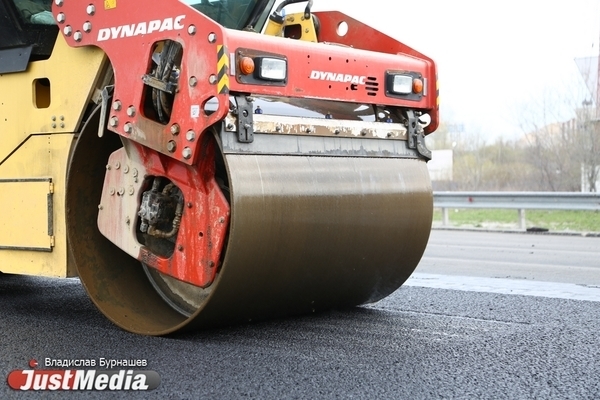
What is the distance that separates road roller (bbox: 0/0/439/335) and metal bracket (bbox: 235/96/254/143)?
0.01 meters

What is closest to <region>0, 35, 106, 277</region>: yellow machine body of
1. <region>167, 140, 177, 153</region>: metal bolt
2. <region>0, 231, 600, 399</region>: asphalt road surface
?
<region>0, 231, 600, 399</region>: asphalt road surface

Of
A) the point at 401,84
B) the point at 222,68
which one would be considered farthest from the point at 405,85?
the point at 222,68

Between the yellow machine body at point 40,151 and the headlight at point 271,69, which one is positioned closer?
the headlight at point 271,69

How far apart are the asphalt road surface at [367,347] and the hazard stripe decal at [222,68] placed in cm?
122

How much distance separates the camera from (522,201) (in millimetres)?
13328

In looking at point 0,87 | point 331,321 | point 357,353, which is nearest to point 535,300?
point 331,321

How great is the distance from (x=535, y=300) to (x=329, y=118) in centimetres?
200

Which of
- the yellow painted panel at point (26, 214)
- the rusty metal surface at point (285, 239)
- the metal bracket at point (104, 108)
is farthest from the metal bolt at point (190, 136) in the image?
the yellow painted panel at point (26, 214)

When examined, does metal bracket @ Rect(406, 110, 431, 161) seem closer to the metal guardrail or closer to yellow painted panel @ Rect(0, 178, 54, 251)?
yellow painted panel @ Rect(0, 178, 54, 251)

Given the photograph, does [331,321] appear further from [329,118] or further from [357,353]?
[329,118]

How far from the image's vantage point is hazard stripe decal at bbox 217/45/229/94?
3965 millimetres

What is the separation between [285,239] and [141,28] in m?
1.25

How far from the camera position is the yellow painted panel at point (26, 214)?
188 inches

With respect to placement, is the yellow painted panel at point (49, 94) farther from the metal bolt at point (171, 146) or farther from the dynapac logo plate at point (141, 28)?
the metal bolt at point (171, 146)
